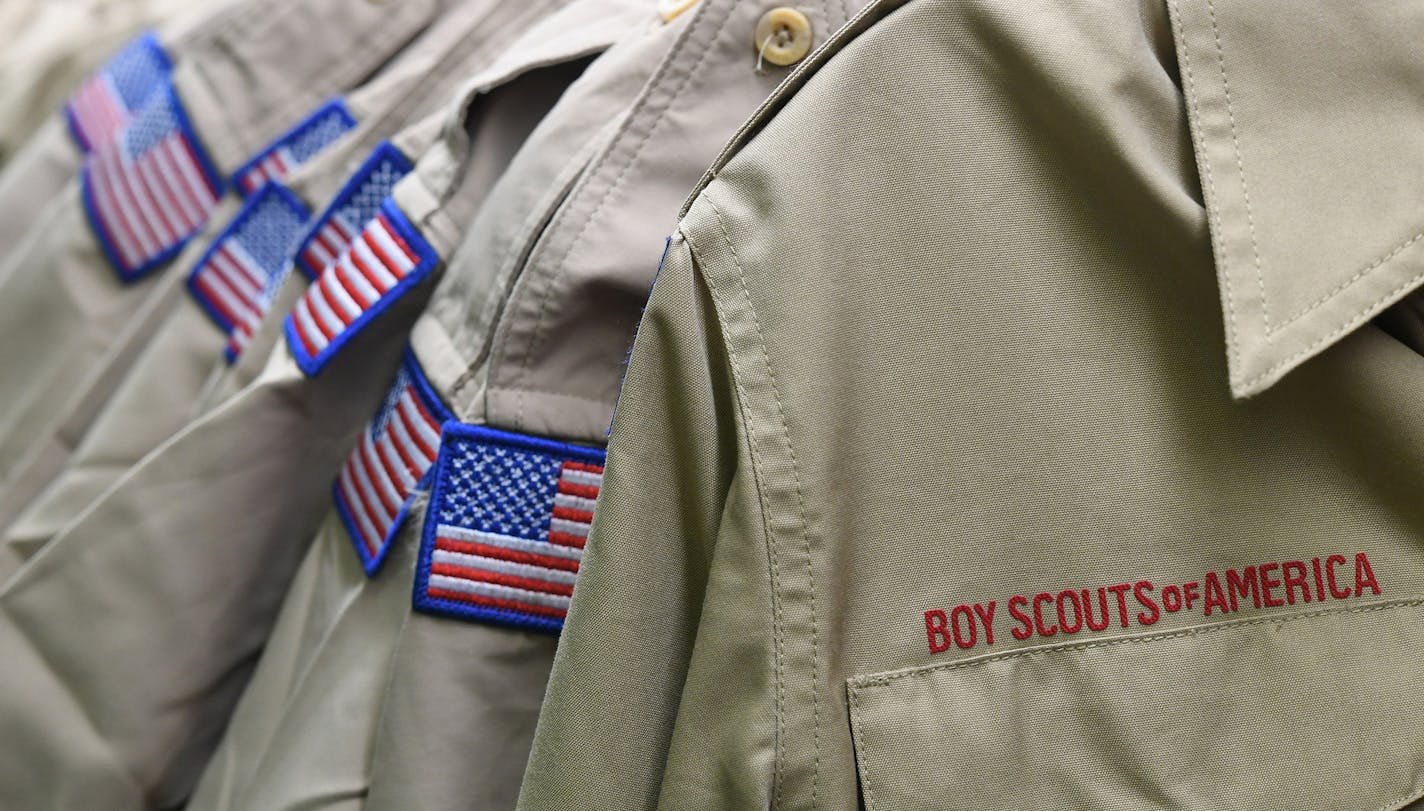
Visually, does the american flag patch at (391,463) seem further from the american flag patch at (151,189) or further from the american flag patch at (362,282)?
the american flag patch at (151,189)

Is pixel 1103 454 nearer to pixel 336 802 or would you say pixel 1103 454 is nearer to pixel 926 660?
pixel 926 660

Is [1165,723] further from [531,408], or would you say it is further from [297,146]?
[297,146]

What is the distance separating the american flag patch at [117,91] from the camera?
0.95 metres

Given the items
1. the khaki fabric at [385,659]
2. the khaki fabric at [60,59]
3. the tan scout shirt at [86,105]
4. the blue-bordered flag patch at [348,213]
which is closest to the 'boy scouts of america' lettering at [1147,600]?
the khaki fabric at [385,659]

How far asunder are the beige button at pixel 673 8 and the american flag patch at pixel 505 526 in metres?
0.23

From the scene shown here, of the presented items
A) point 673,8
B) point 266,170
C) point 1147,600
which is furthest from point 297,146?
point 1147,600

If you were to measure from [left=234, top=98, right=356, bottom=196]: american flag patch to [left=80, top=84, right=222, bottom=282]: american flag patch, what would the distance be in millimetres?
41

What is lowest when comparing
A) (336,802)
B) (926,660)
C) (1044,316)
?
(336,802)

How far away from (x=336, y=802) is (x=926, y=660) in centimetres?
31

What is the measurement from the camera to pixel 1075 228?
49 centimetres

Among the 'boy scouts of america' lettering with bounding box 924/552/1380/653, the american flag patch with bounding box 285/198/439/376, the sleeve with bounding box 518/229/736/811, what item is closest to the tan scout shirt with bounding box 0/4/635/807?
the american flag patch with bounding box 285/198/439/376

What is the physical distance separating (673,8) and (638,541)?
30cm

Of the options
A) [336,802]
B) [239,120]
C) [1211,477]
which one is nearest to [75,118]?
[239,120]

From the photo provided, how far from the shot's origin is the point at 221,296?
0.82m
